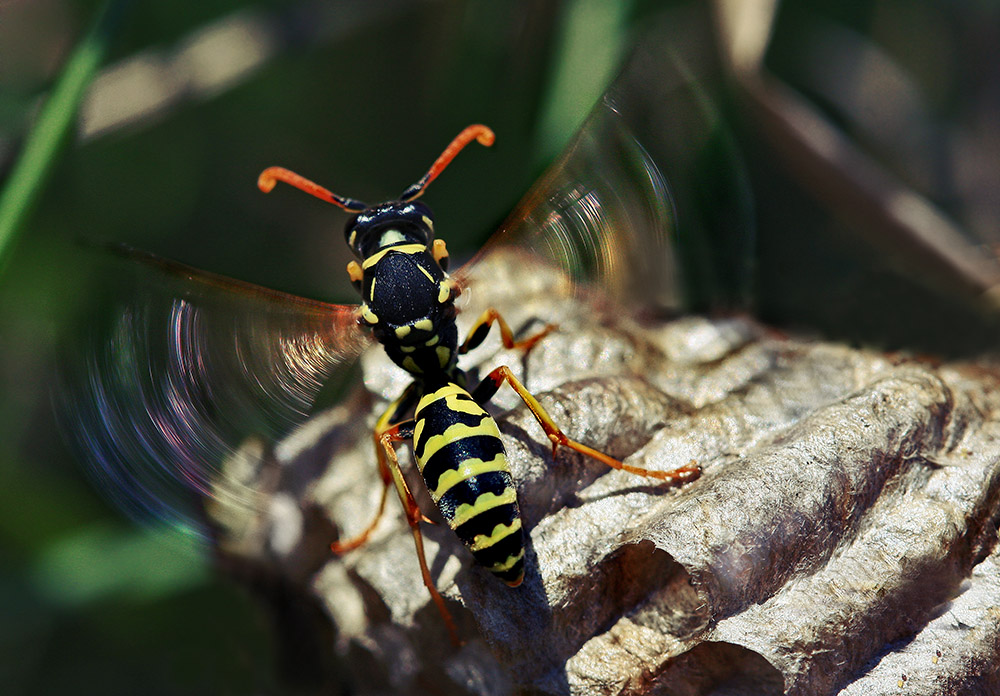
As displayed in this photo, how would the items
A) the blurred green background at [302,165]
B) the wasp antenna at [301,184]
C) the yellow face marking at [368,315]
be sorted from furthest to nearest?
the blurred green background at [302,165] → the wasp antenna at [301,184] → the yellow face marking at [368,315]

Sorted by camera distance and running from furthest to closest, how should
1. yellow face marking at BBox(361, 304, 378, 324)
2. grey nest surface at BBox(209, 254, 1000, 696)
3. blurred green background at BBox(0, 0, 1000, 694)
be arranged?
blurred green background at BBox(0, 0, 1000, 694), yellow face marking at BBox(361, 304, 378, 324), grey nest surface at BBox(209, 254, 1000, 696)

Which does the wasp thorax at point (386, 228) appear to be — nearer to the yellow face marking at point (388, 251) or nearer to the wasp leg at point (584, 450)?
the yellow face marking at point (388, 251)

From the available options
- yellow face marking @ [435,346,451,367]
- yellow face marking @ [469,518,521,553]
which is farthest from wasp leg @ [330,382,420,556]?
yellow face marking @ [469,518,521,553]

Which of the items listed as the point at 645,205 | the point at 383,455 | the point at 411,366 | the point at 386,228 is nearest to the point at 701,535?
the point at 383,455

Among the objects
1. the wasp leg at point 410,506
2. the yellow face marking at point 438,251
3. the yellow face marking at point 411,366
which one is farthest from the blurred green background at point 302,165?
the wasp leg at point 410,506

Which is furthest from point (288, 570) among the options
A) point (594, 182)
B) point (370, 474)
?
point (594, 182)

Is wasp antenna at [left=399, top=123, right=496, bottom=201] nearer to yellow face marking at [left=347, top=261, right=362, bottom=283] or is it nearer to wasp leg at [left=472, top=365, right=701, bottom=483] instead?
yellow face marking at [left=347, top=261, right=362, bottom=283]

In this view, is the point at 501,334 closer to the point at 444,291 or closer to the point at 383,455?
the point at 444,291
